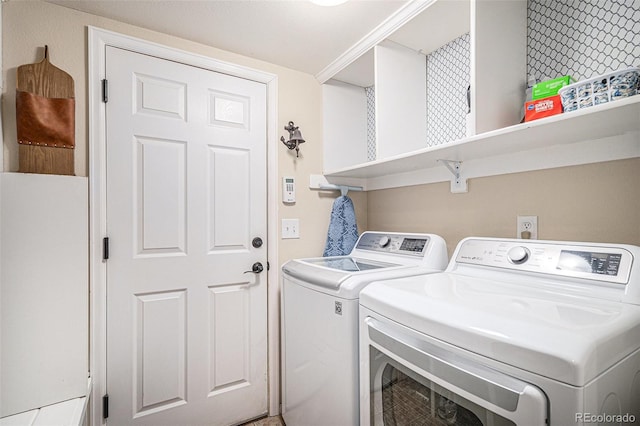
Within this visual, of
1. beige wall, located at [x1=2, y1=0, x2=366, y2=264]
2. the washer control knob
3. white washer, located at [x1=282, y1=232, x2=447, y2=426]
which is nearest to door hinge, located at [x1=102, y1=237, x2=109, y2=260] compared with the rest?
beige wall, located at [x1=2, y1=0, x2=366, y2=264]

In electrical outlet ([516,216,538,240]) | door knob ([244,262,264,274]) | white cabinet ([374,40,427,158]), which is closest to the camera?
electrical outlet ([516,216,538,240])

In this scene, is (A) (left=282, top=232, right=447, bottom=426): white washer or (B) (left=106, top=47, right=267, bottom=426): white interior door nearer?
(A) (left=282, top=232, right=447, bottom=426): white washer

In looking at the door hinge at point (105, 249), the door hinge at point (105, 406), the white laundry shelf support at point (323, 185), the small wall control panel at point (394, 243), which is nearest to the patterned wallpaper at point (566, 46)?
the small wall control panel at point (394, 243)

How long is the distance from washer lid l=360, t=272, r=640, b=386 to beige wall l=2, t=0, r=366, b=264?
1079 mm

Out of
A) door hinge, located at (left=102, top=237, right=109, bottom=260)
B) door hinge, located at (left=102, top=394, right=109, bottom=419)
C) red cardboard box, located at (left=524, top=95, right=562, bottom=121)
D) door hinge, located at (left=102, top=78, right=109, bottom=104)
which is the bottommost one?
door hinge, located at (left=102, top=394, right=109, bottom=419)

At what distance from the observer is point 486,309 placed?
797 millimetres

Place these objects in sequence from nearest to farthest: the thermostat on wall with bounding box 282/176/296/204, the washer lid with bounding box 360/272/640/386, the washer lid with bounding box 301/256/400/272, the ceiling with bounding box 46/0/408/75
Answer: the washer lid with bounding box 360/272/640/386 < the ceiling with bounding box 46/0/408/75 < the washer lid with bounding box 301/256/400/272 < the thermostat on wall with bounding box 282/176/296/204

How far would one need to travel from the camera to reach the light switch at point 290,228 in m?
1.98

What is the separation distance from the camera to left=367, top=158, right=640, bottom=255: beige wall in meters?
1.06

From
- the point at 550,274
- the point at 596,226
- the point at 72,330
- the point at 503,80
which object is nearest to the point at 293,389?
the point at 72,330

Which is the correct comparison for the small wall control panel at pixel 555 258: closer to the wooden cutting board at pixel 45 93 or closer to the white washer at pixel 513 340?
the white washer at pixel 513 340

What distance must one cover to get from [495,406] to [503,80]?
1.19 metres

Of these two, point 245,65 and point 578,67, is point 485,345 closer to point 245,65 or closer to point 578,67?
point 578,67

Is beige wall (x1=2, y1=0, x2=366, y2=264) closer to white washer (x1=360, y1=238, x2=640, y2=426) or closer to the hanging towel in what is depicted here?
the hanging towel
